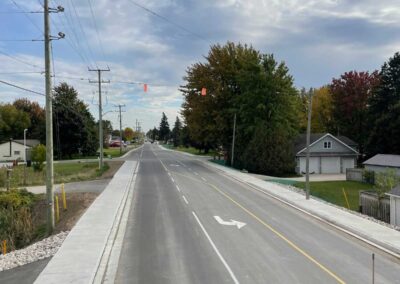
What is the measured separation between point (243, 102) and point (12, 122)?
67986mm

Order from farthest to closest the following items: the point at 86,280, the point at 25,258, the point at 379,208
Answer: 1. the point at 379,208
2. the point at 25,258
3. the point at 86,280

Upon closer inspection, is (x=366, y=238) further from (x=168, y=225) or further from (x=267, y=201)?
(x=267, y=201)

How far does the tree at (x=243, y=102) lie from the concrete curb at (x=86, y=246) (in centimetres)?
3122

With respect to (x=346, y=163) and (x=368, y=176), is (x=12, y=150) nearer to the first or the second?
(x=346, y=163)

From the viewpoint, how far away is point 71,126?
268 ft

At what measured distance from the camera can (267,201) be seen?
94.7ft

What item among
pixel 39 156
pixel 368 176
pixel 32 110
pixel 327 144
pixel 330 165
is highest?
pixel 32 110

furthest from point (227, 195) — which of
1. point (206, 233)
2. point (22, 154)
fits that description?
point (22, 154)

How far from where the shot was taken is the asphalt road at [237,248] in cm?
1306

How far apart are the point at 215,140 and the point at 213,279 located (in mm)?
55054

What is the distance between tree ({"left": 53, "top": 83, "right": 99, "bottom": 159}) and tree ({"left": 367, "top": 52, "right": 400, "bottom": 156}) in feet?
149

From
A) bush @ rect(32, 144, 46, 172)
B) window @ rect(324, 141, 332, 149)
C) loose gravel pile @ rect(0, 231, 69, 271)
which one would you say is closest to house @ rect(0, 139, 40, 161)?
bush @ rect(32, 144, 46, 172)

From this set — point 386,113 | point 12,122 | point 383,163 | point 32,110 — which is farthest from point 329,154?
point 32,110

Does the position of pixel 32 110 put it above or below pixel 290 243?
above
